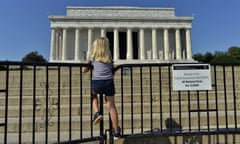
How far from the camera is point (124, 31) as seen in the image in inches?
1865

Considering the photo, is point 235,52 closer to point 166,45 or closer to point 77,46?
point 166,45

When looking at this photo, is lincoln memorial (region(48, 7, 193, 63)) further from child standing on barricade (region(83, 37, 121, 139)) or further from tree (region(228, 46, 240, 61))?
child standing on barricade (region(83, 37, 121, 139))

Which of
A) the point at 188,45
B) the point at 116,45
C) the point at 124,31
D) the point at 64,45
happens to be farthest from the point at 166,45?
the point at 64,45

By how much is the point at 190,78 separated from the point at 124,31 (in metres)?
44.5

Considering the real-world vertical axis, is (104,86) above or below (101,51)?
below

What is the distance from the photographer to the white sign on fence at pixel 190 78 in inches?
148

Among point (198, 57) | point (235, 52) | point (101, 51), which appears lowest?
point (101, 51)

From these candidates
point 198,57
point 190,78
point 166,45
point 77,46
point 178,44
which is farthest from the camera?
point 198,57

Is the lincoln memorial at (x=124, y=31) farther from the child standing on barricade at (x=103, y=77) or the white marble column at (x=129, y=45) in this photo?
the child standing on barricade at (x=103, y=77)

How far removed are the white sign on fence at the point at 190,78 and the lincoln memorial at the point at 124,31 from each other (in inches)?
1547

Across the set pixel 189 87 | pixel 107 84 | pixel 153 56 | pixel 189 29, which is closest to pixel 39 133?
pixel 107 84

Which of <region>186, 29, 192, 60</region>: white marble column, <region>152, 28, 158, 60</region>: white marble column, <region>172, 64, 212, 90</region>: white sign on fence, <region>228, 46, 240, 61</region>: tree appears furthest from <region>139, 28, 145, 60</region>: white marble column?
<region>172, 64, 212, 90</region>: white sign on fence

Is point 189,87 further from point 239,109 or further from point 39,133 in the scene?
point 39,133

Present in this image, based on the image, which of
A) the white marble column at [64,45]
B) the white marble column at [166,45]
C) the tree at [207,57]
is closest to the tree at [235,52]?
the tree at [207,57]
